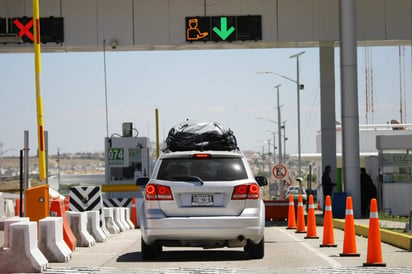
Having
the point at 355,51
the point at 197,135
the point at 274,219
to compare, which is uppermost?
the point at 355,51

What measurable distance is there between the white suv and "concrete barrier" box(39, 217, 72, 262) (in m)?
1.22

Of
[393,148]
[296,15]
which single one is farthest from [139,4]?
[393,148]

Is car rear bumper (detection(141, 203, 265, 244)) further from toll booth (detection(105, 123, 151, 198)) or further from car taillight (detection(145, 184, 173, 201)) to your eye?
toll booth (detection(105, 123, 151, 198))

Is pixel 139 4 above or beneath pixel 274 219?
above

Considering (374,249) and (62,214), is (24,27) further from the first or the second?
(374,249)

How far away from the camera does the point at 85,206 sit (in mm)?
A: 22609

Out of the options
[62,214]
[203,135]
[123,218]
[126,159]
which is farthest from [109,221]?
[126,159]

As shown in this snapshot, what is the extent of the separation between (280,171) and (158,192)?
32.5 metres

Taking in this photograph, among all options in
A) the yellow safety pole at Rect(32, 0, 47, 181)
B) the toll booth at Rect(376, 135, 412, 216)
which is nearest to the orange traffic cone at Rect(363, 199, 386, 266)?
the yellow safety pole at Rect(32, 0, 47, 181)

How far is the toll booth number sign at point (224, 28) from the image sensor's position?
107ft

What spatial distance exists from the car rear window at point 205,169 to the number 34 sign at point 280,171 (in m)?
31.9

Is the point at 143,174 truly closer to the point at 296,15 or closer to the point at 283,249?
the point at 296,15

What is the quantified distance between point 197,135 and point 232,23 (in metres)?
11.1

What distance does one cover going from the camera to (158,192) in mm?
14883
